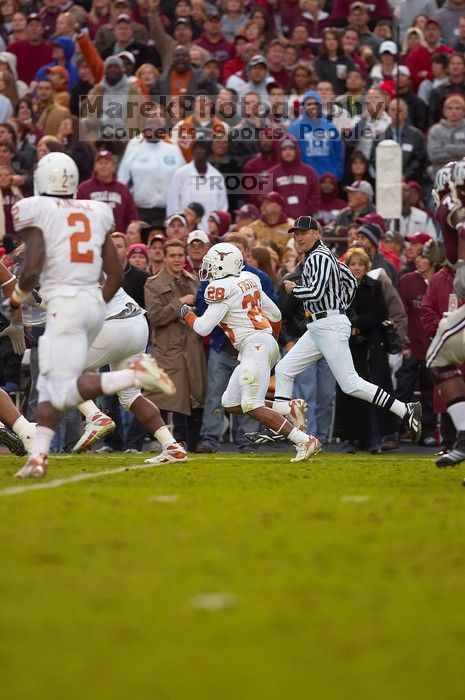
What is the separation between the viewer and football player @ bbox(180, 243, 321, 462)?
12.0 m

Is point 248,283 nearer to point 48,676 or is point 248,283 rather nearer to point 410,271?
point 410,271

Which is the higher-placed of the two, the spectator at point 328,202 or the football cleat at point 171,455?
the spectator at point 328,202

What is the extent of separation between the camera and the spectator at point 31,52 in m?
21.5

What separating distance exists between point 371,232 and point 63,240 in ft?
20.2

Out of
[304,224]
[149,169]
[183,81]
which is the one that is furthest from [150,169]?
[304,224]

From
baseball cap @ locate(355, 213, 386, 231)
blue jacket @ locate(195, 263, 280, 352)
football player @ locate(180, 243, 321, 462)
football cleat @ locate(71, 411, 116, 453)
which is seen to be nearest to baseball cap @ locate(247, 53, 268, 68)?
baseball cap @ locate(355, 213, 386, 231)

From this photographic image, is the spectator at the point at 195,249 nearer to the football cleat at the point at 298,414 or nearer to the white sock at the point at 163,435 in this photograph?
the football cleat at the point at 298,414

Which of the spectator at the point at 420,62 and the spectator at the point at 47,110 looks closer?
the spectator at the point at 47,110

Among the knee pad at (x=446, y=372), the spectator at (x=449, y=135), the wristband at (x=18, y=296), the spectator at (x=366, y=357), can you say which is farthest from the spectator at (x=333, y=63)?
the wristband at (x=18, y=296)

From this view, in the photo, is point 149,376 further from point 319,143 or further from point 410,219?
point 319,143

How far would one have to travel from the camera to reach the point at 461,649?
4.80m

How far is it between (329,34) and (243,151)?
8.42ft

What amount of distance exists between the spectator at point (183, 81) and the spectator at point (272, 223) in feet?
11.0

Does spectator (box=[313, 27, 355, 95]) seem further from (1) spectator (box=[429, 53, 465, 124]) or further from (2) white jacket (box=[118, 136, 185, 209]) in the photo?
(2) white jacket (box=[118, 136, 185, 209])
